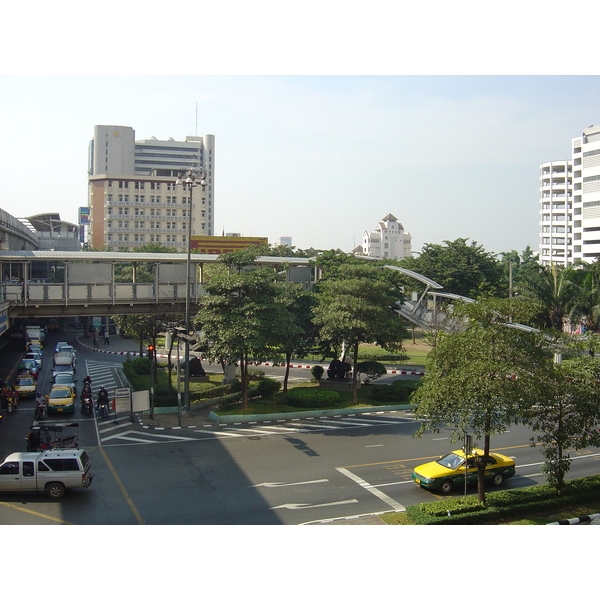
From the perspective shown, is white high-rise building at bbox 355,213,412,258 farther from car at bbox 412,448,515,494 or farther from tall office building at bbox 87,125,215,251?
car at bbox 412,448,515,494

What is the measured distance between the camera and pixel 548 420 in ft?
46.5

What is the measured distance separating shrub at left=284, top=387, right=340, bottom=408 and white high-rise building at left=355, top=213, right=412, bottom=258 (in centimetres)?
11078

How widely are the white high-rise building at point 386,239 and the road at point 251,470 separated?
113m

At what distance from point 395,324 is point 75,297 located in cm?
1504

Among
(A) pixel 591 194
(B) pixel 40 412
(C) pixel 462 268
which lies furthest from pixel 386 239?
(B) pixel 40 412

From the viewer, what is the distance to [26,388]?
1186 inches

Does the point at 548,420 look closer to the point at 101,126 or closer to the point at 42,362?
the point at 42,362

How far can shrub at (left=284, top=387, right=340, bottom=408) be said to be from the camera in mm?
27172

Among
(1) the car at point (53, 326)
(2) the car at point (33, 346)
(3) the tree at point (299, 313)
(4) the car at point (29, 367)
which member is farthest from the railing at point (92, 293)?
(1) the car at point (53, 326)

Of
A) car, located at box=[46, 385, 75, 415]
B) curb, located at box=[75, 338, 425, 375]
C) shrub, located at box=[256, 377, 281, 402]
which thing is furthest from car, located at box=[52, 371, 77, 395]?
shrub, located at box=[256, 377, 281, 402]

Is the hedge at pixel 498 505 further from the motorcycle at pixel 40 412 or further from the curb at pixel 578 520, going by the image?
the motorcycle at pixel 40 412

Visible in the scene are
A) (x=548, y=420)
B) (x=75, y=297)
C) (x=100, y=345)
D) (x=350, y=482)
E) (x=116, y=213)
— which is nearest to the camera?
(x=548, y=420)

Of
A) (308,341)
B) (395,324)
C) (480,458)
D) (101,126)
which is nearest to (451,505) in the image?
(480,458)

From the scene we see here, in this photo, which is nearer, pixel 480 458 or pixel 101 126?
pixel 480 458
